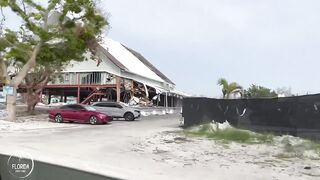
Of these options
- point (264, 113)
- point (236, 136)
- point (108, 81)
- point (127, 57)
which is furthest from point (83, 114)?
point (127, 57)

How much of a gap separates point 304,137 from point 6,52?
2434cm

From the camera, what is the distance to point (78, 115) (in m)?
37.5

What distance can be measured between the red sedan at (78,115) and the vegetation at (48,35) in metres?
3.52

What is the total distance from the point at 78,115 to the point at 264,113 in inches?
688

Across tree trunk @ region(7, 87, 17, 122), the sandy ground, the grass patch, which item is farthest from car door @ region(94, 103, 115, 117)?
the sandy ground

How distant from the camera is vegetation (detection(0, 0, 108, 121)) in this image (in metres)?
35.4

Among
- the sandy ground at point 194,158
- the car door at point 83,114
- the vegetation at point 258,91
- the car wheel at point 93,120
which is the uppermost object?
the vegetation at point 258,91

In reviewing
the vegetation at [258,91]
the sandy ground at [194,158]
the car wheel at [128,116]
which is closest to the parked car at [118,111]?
the car wheel at [128,116]

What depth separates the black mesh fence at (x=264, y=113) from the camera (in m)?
20.1

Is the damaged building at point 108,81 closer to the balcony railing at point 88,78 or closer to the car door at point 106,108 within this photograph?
the balcony railing at point 88,78

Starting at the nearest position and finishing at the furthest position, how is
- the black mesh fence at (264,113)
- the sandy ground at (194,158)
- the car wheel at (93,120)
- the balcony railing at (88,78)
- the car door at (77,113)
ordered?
the sandy ground at (194,158) < the black mesh fence at (264,113) < the car wheel at (93,120) < the car door at (77,113) < the balcony railing at (88,78)

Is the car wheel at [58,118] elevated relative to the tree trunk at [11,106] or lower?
lower

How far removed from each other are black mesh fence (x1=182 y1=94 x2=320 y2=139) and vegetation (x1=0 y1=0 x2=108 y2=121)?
1054 centimetres

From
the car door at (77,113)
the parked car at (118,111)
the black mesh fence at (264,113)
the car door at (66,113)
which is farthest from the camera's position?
the parked car at (118,111)
